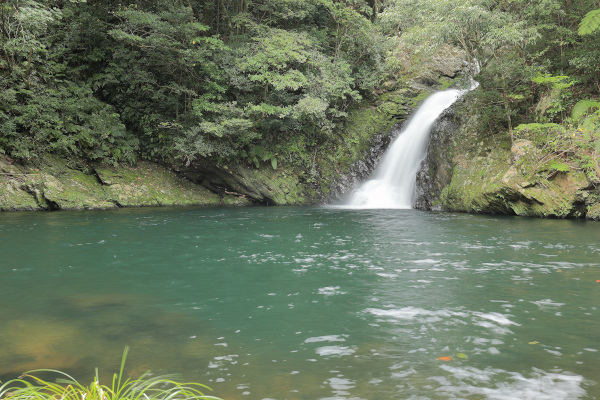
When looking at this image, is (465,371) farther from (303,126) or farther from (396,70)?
(396,70)

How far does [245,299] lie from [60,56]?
1797 centimetres

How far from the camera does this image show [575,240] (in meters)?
9.88

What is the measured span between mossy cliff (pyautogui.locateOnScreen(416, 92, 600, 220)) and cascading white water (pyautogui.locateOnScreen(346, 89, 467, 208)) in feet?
3.01

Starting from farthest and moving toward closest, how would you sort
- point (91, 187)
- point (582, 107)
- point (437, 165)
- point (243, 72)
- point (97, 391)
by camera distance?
point (243, 72)
point (437, 165)
point (91, 187)
point (582, 107)
point (97, 391)

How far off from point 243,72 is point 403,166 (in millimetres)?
8462

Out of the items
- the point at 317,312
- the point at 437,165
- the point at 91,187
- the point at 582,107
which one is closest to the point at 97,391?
the point at 317,312

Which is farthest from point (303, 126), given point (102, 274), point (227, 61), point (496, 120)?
point (102, 274)

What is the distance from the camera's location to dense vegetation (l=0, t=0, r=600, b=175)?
14797 mm

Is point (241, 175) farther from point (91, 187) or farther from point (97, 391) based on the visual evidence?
point (97, 391)

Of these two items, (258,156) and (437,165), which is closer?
(437,165)

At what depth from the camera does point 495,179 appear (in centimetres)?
1515

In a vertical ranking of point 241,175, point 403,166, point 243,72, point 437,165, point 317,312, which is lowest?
point 317,312

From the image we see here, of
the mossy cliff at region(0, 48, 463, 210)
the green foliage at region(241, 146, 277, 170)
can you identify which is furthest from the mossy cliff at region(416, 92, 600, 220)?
the green foliage at region(241, 146, 277, 170)

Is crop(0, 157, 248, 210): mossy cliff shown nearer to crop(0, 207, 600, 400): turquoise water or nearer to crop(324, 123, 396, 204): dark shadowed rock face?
crop(324, 123, 396, 204): dark shadowed rock face
